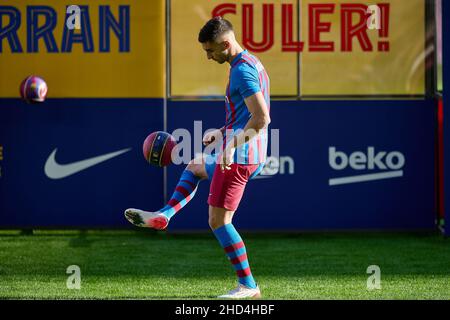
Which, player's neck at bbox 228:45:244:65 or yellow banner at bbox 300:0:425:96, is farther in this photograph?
yellow banner at bbox 300:0:425:96

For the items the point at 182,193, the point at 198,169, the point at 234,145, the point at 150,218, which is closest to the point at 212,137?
the point at 198,169

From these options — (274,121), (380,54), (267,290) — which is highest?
(380,54)

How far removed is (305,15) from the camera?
12125 mm

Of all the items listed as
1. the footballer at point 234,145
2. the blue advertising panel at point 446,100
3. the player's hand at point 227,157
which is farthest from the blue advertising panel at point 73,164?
the player's hand at point 227,157

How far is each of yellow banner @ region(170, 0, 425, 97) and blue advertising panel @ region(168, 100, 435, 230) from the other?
22 cm

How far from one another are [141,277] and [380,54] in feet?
14.0

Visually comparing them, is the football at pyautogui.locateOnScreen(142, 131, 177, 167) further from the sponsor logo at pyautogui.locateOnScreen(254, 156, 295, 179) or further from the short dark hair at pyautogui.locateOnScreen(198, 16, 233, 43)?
the sponsor logo at pyautogui.locateOnScreen(254, 156, 295, 179)

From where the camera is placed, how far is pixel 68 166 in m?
12.3

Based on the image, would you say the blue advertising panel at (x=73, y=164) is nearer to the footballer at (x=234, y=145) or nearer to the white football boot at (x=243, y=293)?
the footballer at (x=234, y=145)

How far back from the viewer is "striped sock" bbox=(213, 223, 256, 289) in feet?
26.1

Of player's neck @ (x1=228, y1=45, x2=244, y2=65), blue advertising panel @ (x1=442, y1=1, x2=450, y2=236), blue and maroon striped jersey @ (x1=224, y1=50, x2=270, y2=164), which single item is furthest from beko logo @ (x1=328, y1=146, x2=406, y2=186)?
player's neck @ (x1=228, y1=45, x2=244, y2=65)

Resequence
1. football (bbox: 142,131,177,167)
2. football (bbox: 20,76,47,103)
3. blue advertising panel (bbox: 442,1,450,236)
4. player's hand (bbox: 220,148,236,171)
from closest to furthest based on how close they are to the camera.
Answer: player's hand (bbox: 220,148,236,171)
football (bbox: 142,131,177,167)
blue advertising panel (bbox: 442,1,450,236)
football (bbox: 20,76,47,103)
